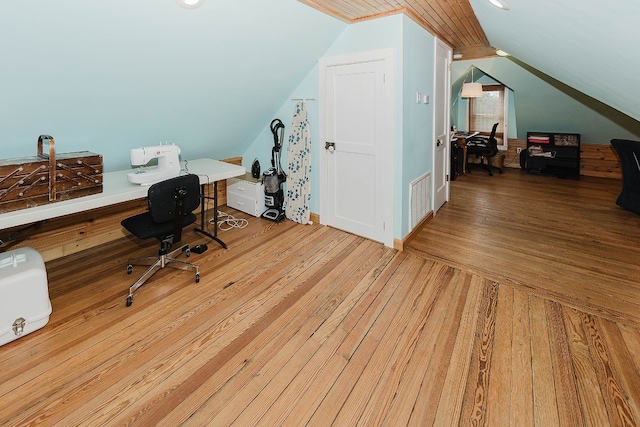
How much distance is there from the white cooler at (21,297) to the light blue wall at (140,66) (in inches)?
35.1

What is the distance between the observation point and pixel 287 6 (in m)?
2.72

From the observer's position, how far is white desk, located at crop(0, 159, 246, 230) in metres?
2.17

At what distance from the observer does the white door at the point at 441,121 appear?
13.7 ft

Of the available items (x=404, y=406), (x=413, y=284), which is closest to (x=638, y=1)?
(x=404, y=406)

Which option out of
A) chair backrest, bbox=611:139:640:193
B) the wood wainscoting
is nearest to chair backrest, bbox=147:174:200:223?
chair backrest, bbox=611:139:640:193

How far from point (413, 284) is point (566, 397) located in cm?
124

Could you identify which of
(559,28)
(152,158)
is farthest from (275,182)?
(559,28)

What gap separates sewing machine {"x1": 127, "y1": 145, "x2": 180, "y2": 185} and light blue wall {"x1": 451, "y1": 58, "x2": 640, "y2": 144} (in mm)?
5745

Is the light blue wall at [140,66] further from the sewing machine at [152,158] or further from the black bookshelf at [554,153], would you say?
the black bookshelf at [554,153]

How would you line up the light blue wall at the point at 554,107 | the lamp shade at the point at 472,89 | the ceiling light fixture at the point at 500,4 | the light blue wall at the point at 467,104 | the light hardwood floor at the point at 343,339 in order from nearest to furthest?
the light hardwood floor at the point at 343,339 < the ceiling light fixture at the point at 500,4 < the light blue wall at the point at 554,107 < the lamp shade at the point at 472,89 < the light blue wall at the point at 467,104

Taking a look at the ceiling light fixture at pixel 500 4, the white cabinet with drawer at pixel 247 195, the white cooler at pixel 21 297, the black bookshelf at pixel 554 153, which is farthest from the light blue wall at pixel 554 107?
the white cooler at pixel 21 297

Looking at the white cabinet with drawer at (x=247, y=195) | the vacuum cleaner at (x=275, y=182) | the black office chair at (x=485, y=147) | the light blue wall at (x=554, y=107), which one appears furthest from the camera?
the black office chair at (x=485, y=147)

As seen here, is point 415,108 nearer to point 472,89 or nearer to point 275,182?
point 275,182

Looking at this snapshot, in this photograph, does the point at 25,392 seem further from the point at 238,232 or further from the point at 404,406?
the point at 238,232
